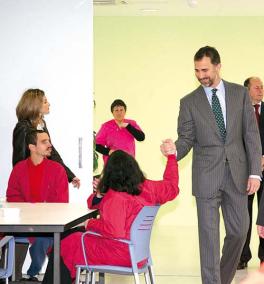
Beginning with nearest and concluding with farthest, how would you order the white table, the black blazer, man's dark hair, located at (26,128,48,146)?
1. the white table
2. man's dark hair, located at (26,128,48,146)
3. the black blazer

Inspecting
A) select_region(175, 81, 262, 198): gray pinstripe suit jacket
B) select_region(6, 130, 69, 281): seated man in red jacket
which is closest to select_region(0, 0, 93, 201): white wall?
select_region(6, 130, 69, 281): seated man in red jacket

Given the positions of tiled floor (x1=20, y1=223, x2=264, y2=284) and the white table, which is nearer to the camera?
the white table

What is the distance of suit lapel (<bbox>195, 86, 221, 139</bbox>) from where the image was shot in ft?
17.4

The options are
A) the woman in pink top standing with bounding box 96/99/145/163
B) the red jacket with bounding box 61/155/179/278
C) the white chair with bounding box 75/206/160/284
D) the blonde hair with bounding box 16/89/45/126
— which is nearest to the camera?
the white chair with bounding box 75/206/160/284

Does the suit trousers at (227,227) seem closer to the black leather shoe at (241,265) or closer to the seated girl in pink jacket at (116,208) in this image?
the seated girl in pink jacket at (116,208)

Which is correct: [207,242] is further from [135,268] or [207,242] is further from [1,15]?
[1,15]

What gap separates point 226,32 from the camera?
12.2 metres

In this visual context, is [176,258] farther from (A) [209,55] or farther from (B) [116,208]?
(B) [116,208]

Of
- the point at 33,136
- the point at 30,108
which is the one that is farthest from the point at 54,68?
the point at 33,136

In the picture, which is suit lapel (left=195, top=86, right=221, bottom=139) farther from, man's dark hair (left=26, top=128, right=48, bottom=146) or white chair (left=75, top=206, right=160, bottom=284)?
man's dark hair (left=26, top=128, right=48, bottom=146)

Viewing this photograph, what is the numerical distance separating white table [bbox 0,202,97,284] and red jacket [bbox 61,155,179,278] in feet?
0.48

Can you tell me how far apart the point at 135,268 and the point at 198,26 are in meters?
8.17

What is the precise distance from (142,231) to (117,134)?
5.33 meters

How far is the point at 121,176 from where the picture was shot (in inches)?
190
